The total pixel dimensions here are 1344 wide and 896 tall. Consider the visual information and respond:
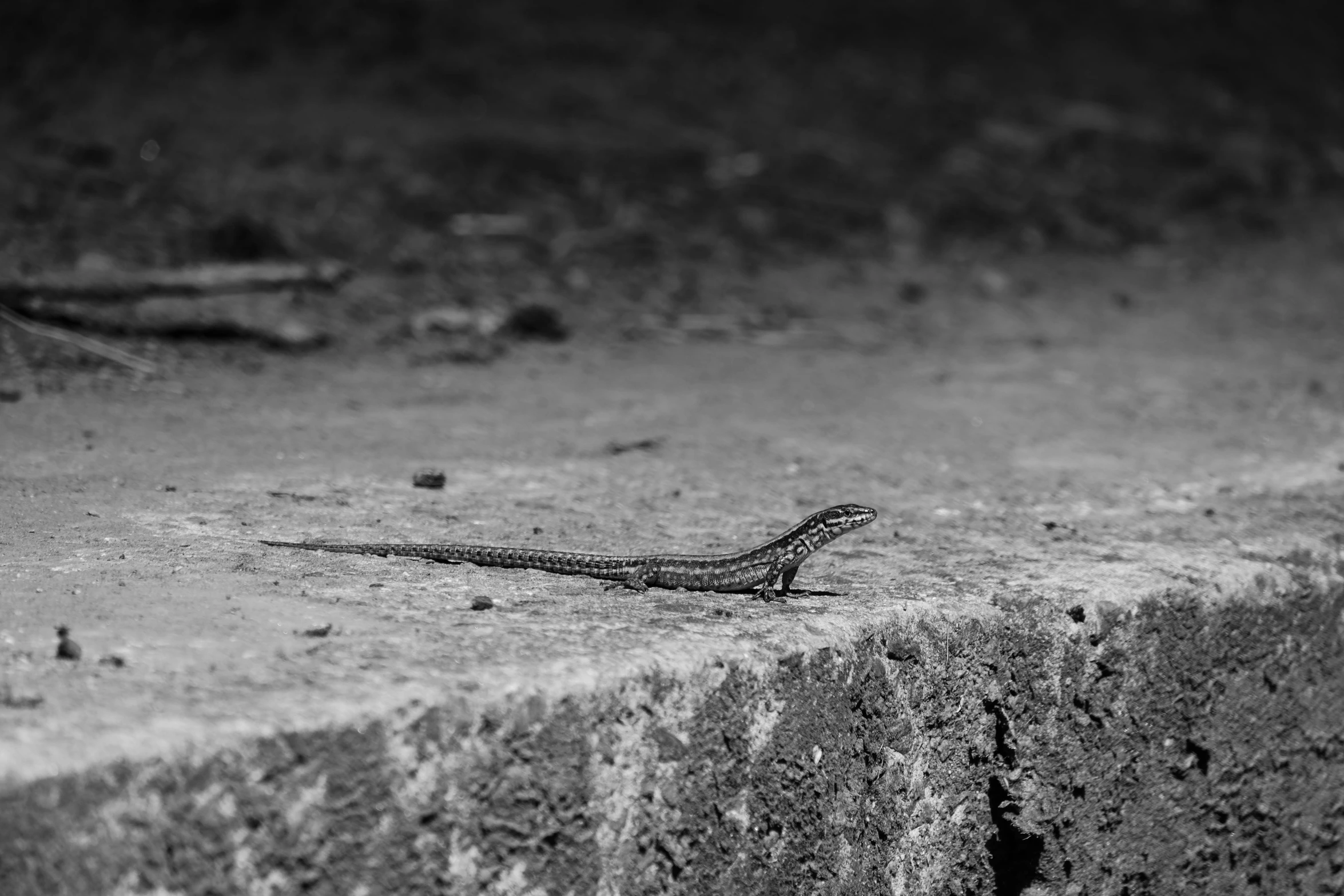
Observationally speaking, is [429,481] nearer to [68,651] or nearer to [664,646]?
[664,646]

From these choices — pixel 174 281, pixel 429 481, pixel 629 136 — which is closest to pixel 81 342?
pixel 174 281

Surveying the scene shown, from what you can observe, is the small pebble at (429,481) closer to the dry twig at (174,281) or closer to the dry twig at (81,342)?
the dry twig at (81,342)

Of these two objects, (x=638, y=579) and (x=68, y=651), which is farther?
(x=638, y=579)

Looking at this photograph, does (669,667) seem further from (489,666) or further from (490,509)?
(490,509)

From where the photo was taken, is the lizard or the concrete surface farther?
the lizard

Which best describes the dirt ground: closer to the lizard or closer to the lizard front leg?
the lizard

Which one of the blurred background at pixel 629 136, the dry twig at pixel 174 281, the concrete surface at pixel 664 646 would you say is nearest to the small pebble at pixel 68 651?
the concrete surface at pixel 664 646

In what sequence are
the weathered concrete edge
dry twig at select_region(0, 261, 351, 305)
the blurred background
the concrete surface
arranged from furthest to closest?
the blurred background, dry twig at select_region(0, 261, 351, 305), the concrete surface, the weathered concrete edge

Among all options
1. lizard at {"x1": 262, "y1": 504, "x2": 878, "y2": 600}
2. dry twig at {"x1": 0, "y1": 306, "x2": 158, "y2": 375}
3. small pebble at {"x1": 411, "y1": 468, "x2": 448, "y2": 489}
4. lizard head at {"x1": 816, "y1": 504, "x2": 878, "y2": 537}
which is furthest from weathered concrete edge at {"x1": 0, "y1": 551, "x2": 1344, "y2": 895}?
dry twig at {"x1": 0, "y1": 306, "x2": 158, "y2": 375}
